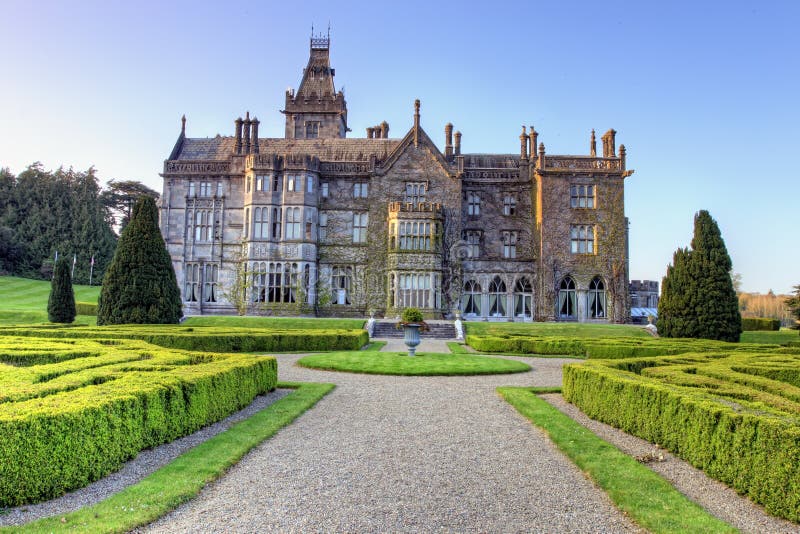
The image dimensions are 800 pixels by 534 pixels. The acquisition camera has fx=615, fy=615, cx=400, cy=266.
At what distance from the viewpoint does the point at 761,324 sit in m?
43.0

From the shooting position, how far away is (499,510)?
6.88m

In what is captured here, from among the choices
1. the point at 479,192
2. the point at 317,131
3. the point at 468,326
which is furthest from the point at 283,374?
the point at 317,131

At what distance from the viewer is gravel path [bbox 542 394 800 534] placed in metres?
6.58

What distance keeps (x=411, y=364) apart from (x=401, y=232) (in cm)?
2206

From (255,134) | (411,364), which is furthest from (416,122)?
(411,364)

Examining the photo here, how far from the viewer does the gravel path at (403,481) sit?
21.2 ft

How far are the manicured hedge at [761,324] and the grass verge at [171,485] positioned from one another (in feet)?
134

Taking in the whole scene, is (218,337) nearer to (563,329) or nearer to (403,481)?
(403,481)

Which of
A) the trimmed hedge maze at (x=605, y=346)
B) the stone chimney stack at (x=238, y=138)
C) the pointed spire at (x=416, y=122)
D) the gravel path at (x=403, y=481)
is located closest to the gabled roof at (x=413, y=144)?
the pointed spire at (x=416, y=122)

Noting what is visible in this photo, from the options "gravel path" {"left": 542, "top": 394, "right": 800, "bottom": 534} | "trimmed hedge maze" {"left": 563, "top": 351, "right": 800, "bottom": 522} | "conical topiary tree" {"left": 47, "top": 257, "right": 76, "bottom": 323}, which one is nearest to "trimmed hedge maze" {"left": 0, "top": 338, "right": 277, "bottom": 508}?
"gravel path" {"left": 542, "top": 394, "right": 800, "bottom": 534}

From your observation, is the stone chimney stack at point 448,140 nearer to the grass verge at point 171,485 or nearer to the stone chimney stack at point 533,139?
the stone chimney stack at point 533,139

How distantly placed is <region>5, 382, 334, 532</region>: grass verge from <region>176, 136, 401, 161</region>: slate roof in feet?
118

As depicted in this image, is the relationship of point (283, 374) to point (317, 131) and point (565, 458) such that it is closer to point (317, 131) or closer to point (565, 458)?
point (565, 458)

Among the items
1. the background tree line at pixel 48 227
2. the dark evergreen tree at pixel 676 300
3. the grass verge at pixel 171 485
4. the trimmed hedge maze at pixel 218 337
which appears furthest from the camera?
the background tree line at pixel 48 227
